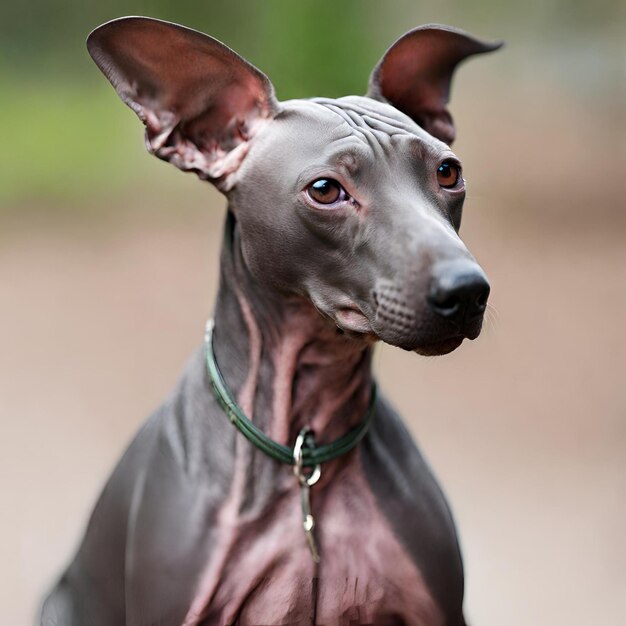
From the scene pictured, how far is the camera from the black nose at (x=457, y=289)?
155 cm

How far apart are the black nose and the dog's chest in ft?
1.39

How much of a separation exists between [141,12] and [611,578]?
3689mm

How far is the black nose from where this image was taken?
61.0 inches

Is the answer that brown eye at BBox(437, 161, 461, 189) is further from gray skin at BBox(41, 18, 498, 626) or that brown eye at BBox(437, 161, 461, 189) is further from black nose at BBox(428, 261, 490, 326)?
black nose at BBox(428, 261, 490, 326)

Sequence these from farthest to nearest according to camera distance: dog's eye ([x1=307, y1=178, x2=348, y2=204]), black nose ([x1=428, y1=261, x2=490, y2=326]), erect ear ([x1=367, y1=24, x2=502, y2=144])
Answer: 1. erect ear ([x1=367, y1=24, x2=502, y2=144])
2. dog's eye ([x1=307, y1=178, x2=348, y2=204])
3. black nose ([x1=428, y1=261, x2=490, y2=326])

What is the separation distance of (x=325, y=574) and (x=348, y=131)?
2.09ft

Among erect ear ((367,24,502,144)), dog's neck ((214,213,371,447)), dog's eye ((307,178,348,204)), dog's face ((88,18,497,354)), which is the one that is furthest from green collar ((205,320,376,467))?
erect ear ((367,24,502,144))

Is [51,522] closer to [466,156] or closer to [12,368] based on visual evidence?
[12,368]

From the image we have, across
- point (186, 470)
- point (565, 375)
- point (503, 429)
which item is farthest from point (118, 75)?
point (565, 375)

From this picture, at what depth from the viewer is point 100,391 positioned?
4.13m

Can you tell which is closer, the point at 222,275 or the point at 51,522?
the point at 222,275

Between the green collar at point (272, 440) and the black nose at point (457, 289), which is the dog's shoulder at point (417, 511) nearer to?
the green collar at point (272, 440)

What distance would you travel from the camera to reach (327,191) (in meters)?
1.68

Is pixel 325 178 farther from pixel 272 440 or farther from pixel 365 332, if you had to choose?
pixel 272 440
